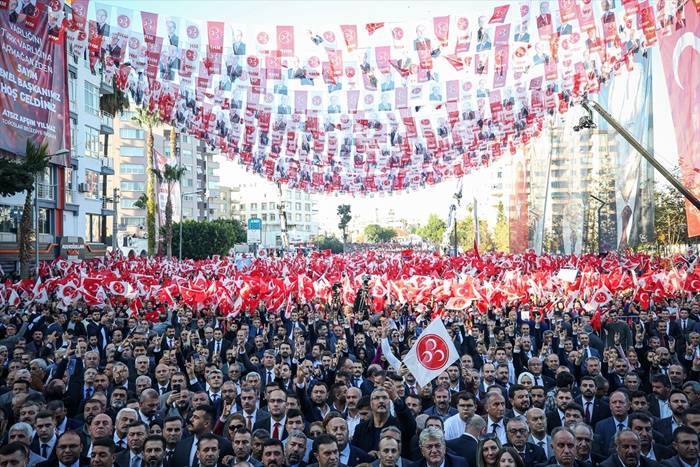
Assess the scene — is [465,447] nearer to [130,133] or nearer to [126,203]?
[126,203]

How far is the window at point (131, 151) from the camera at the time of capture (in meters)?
92.6

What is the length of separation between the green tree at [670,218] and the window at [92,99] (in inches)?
1561

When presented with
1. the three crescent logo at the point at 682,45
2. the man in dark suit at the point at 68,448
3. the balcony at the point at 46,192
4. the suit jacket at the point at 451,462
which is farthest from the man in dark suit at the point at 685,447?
the balcony at the point at 46,192

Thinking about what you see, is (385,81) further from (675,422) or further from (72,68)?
(72,68)

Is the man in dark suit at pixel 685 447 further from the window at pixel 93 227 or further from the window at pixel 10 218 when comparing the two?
the window at pixel 93 227

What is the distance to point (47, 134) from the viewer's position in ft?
113

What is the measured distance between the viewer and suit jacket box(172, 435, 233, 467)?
6.93m

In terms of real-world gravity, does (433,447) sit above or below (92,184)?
below

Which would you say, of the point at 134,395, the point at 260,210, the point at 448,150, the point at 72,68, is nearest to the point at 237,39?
the point at 134,395

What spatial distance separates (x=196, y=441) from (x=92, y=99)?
148 ft

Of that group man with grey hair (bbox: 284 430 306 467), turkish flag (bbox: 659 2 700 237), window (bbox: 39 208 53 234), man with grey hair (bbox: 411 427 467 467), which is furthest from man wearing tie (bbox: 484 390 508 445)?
window (bbox: 39 208 53 234)

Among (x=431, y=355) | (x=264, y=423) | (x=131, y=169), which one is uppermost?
(x=131, y=169)

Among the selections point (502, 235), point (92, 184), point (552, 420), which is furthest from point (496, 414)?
point (502, 235)

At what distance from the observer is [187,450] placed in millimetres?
7109
